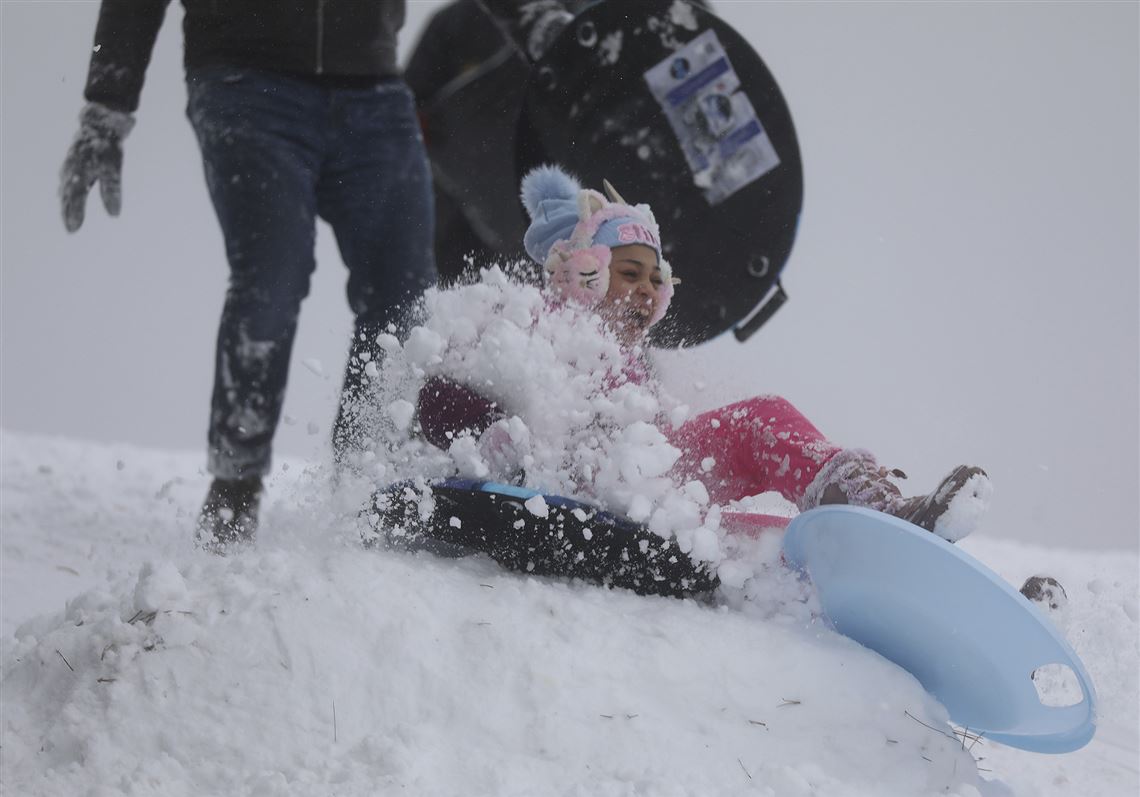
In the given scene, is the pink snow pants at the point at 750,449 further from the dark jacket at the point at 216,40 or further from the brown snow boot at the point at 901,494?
the dark jacket at the point at 216,40

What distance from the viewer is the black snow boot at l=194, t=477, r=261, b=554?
1220mm

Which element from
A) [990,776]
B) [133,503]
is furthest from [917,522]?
[133,503]

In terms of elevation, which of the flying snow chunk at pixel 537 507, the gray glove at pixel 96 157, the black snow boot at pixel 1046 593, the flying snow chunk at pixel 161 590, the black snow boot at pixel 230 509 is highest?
the gray glove at pixel 96 157

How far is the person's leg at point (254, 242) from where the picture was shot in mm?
1240

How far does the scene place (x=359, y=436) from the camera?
3.52 feet

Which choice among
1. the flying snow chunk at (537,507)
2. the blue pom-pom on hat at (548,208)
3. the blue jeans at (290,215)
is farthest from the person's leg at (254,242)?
the flying snow chunk at (537,507)

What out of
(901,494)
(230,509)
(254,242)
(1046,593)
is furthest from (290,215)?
(1046,593)

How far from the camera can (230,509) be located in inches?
48.3

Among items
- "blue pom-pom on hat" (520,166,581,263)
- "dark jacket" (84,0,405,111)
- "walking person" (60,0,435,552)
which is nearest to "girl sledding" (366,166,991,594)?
"blue pom-pom on hat" (520,166,581,263)

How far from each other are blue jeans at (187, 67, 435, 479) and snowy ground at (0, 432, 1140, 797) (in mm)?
398

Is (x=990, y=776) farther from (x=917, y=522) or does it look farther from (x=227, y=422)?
(x=227, y=422)

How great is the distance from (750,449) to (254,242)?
0.72 metres

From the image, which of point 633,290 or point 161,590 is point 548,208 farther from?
point 161,590

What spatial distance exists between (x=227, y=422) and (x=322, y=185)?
0.37 m
